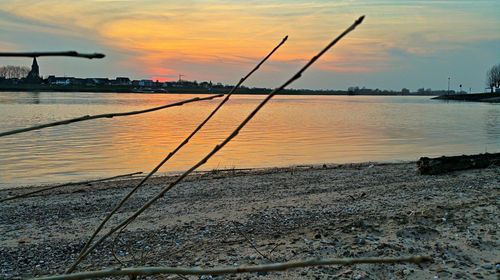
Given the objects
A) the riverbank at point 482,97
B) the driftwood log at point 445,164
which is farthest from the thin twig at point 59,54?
the riverbank at point 482,97

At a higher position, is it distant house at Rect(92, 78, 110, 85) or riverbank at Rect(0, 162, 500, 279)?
distant house at Rect(92, 78, 110, 85)

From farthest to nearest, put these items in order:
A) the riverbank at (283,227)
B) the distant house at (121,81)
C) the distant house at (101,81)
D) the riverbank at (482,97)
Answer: the distant house at (121,81) < the distant house at (101,81) < the riverbank at (482,97) < the riverbank at (283,227)

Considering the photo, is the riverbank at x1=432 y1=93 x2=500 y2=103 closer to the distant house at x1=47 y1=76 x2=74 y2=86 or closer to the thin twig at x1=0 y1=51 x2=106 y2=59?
the distant house at x1=47 y1=76 x2=74 y2=86

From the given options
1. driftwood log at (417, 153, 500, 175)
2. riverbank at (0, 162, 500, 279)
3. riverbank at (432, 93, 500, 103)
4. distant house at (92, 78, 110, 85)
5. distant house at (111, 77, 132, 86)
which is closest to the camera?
riverbank at (0, 162, 500, 279)

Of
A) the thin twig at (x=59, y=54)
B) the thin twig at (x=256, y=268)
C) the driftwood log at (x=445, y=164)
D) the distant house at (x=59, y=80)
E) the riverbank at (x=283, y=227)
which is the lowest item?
the riverbank at (x=283, y=227)

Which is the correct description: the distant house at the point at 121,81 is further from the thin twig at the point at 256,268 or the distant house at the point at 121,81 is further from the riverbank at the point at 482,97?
the thin twig at the point at 256,268

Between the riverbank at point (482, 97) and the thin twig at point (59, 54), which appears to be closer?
the thin twig at point (59, 54)

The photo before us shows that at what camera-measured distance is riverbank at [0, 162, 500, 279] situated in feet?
19.8

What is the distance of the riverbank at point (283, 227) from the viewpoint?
6047 mm

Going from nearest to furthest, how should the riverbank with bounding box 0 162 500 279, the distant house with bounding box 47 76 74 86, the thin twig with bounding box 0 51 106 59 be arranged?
the thin twig with bounding box 0 51 106 59 < the riverbank with bounding box 0 162 500 279 < the distant house with bounding box 47 76 74 86

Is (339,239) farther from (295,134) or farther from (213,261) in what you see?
(295,134)

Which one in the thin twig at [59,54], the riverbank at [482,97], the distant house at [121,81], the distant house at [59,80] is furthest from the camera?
the distant house at [121,81]

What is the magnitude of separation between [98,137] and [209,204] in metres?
23.2

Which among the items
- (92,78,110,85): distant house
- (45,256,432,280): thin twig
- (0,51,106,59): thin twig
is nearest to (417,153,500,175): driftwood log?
(45,256,432,280): thin twig
